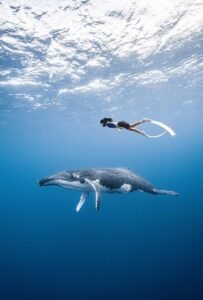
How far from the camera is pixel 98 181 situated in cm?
1152

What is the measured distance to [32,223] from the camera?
39.4 metres

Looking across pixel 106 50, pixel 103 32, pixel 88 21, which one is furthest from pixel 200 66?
pixel 88 21

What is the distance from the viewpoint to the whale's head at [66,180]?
36.0 ft

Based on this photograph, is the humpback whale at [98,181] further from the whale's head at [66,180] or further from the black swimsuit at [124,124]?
the black swimsuit at [124,124]

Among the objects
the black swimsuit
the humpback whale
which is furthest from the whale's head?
the black swimsuit

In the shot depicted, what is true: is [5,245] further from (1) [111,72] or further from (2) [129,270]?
(1) [111,72]

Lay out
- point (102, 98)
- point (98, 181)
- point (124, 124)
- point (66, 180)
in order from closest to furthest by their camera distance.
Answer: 1. point (124, 124)
2. point (66, 180)
3. point (98, 181)
4. point (102, 98)

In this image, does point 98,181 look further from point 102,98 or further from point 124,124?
point 102,98

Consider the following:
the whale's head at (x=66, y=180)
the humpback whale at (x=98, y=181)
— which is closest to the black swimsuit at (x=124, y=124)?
the humpback whale at (x=98, y=181)

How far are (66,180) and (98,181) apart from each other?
1.37 metres

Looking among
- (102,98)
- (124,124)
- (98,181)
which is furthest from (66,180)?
(102,98)

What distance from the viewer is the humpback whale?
11.2 m

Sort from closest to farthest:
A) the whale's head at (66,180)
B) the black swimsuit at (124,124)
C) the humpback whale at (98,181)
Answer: the black swimsuit at (124,124) → the whale's head at (66,180) → the humpback whale at (98,181)

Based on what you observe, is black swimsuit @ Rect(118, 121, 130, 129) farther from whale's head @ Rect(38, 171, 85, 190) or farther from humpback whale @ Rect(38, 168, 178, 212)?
whale's head @ Rect(38, 171, 85, 190)
